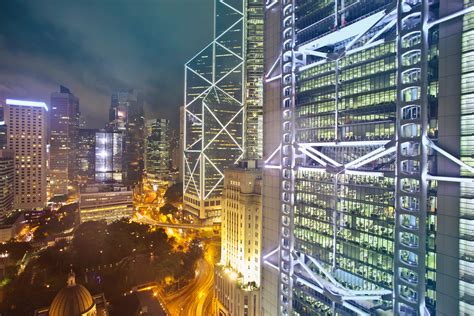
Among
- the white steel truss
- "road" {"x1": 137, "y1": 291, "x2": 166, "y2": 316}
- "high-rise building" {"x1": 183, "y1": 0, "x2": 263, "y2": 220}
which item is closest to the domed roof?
"road" {"x1": 137, "y1": 291, "x2": 166, "y2": 316}

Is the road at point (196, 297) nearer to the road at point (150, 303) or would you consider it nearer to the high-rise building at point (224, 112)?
the road at point (150, 303)

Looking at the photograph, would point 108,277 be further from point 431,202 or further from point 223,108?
point 223,108

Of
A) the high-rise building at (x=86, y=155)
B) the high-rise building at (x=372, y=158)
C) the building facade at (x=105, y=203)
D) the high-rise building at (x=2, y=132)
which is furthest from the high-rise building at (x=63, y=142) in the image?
the high-rise building at (x=372, y=158)

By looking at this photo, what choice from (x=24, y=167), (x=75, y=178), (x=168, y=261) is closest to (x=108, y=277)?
(x=168, y=261)

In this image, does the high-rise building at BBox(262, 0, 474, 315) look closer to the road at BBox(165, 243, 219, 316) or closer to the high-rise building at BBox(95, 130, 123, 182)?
the road at BBox(165, 243, 219, 316)

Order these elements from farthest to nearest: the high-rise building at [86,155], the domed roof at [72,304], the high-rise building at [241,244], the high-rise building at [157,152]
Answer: the high-rise building at [157,152]
the high-rise building at [86,155]
the high-rise building at [241,244]
the domed roof at [72,304]

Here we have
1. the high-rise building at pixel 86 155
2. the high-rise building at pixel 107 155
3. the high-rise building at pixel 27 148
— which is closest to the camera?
the high-rise building at pixel 27 148
